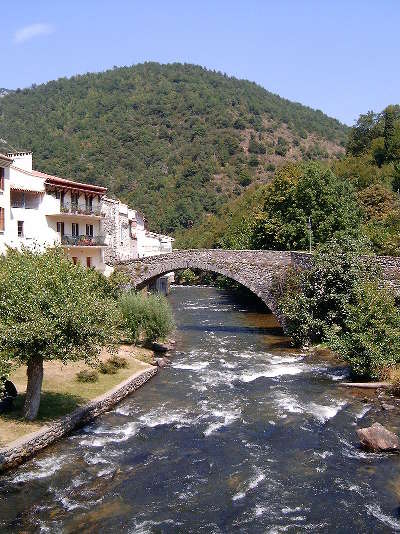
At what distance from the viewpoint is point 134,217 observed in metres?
72.1

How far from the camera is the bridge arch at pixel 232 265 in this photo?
151 feet

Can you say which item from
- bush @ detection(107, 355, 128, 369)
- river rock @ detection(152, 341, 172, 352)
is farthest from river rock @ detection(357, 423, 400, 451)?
river rock @ detection(152, 341, 172, 352)

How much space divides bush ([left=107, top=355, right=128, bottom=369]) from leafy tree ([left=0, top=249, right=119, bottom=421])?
9334 mm

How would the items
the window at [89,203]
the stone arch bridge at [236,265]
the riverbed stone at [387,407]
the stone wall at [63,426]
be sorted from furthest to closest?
the window at [89,203] < the stone arch bridge at [236,265] < the riverbed stone at [387,407] < the stone wall at [63,426]

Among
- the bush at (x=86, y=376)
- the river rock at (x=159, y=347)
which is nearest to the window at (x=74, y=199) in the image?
the river rock at (x=159, y=347)

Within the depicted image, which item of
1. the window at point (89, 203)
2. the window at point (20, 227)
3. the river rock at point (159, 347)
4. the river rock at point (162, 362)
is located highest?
the window at point (89, 203)

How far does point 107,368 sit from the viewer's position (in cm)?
3116

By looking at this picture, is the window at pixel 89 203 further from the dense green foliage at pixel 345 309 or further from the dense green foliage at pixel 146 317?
the dense green foliage at pixel 345 309

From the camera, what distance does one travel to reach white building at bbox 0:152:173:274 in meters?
41.4

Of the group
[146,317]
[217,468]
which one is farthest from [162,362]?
[217,468]

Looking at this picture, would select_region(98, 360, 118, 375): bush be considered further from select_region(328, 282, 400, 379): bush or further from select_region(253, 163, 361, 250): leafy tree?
select_region(253, 163, 361, 250): leafy tree

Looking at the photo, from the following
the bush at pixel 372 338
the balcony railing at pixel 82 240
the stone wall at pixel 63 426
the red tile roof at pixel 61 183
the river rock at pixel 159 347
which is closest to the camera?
the stone wall at pixel 63 426

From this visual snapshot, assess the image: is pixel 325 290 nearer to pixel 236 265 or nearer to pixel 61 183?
pixel 236 265

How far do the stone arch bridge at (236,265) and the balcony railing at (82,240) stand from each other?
3261 mm
